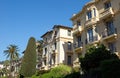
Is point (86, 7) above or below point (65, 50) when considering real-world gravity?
above

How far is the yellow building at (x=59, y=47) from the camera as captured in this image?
51.8 metres

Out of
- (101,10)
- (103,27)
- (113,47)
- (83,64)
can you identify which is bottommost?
(83,64)

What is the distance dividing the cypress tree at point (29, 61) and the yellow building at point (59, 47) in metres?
4.94

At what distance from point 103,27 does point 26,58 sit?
21.9 m

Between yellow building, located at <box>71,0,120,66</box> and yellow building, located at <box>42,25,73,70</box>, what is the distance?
8.04 metres

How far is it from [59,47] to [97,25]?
16186 millimetres

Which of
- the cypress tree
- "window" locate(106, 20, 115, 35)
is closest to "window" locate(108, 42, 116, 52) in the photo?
"window" locate(106, 20, 115, 35)

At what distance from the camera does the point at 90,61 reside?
86.4 ft

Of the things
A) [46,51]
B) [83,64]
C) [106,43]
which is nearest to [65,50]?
[46,51]

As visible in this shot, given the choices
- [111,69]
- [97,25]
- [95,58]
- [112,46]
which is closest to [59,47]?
[97,25]

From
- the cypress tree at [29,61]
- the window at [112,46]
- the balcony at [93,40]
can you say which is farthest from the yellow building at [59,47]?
the window at [112,46]

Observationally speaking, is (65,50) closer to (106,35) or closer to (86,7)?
(86,7)

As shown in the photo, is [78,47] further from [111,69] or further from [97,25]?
[111,69]

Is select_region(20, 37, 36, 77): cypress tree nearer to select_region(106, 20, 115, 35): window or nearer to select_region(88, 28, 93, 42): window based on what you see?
select_region(88, 28, 93, 42): window
